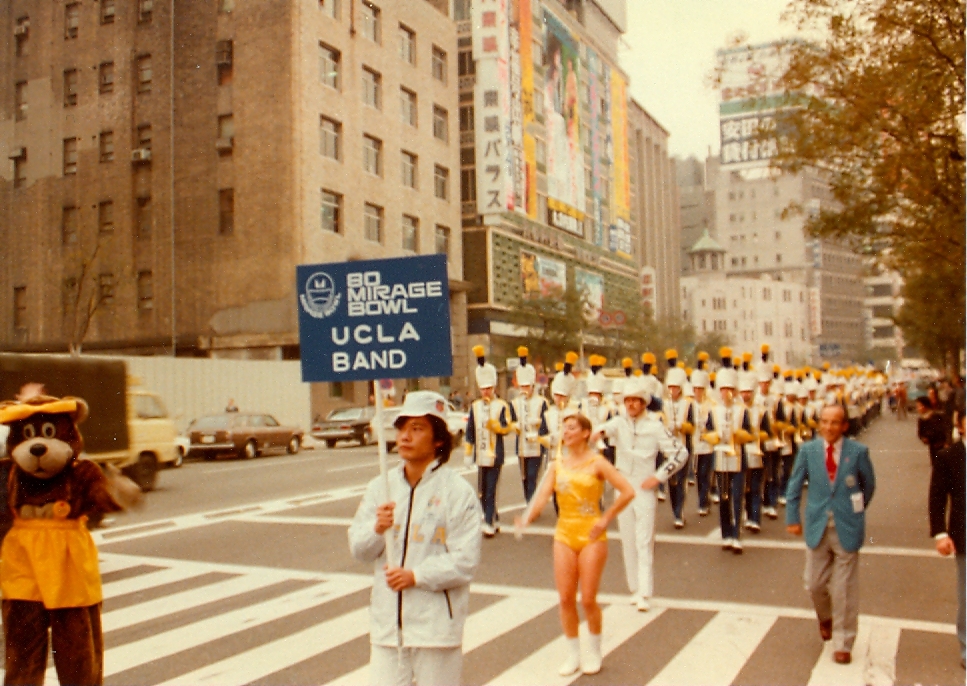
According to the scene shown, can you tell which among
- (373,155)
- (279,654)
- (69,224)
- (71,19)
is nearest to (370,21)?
(373,155)

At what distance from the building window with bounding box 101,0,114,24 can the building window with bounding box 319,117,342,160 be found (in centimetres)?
854

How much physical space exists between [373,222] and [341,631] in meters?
31.6

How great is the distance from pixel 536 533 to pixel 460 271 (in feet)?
107

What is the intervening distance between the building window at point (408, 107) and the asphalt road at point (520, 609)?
2687cm

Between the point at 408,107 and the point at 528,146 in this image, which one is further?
the point at 528,146

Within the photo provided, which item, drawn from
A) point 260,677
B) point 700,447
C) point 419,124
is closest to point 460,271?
point 419,124

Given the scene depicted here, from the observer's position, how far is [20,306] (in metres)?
A: 37.6

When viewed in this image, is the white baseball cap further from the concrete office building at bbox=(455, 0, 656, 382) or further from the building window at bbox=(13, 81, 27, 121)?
the concrete office building at bbox=(455, 0, 656, 382)

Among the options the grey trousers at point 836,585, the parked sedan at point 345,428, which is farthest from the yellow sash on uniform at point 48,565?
the parked sedan at point 345,428

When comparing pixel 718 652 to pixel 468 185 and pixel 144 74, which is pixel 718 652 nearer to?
pixel 144 74

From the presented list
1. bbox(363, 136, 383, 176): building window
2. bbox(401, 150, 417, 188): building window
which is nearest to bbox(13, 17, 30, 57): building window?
bbox(363, 136, 383, 176): building window

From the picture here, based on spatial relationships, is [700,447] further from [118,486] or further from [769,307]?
[769,307]

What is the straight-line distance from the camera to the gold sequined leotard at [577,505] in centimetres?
656

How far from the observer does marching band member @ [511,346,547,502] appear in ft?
45.2
